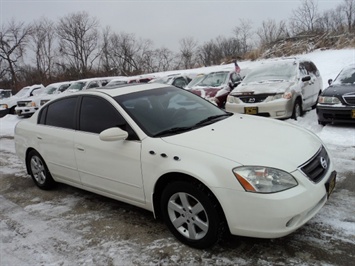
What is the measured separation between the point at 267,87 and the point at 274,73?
1.25 meters

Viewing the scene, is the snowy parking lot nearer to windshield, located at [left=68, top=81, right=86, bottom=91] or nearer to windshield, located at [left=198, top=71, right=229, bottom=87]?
windshield, located at [left=198, top=71, right=229, bottom=87]

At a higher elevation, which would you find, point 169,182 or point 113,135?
point 113,135

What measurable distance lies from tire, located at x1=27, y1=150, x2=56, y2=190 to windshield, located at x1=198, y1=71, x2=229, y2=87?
7.61 metres

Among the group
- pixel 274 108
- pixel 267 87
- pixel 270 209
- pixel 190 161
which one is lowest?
pixel 274 108

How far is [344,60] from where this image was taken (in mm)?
18375

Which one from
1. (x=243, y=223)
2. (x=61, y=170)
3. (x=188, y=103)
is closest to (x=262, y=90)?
(x=188, y=103)

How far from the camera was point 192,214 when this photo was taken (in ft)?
10.1

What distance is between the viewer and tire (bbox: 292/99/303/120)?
337 inches

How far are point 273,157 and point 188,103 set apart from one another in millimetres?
1597

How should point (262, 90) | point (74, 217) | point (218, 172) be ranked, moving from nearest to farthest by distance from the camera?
point (218, 172), point (74, 217), point (262, 90)

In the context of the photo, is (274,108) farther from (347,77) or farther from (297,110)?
(347,77)

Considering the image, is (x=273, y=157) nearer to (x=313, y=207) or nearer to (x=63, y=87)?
(x=313, y=207)

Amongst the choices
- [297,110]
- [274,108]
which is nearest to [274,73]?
[297,110]

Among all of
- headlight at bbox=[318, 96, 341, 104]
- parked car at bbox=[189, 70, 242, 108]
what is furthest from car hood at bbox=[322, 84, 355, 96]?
parked car at bbox=[189, 70, 242, 108]
